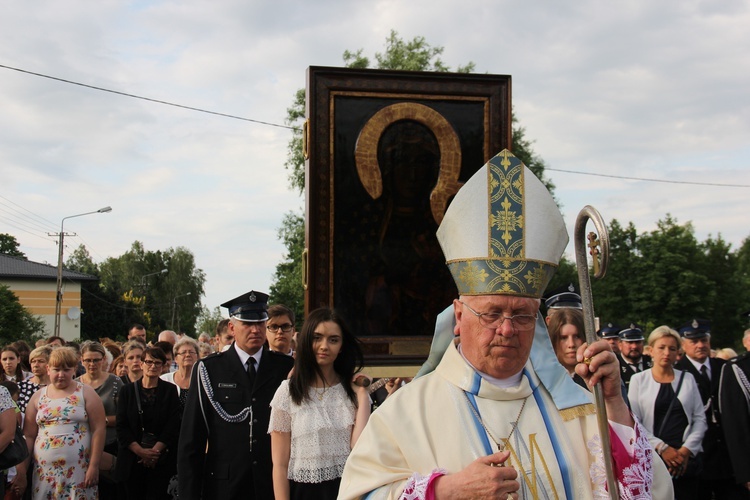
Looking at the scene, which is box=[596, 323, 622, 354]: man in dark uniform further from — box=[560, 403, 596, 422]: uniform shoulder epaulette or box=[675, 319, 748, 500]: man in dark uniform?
box=[560, 403, 596, 422]: uniform shoulder epaulette

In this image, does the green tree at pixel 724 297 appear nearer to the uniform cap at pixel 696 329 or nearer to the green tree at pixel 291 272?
the green tree at pixel 291 272

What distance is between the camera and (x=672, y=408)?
24.7ft

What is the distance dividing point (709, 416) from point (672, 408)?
0.68 m

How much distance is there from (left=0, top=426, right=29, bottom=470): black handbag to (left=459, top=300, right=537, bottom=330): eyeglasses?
4842mm

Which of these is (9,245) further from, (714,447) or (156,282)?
(714,447)

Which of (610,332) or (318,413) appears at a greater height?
(610,332)

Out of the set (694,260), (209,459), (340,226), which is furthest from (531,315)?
(694,260)

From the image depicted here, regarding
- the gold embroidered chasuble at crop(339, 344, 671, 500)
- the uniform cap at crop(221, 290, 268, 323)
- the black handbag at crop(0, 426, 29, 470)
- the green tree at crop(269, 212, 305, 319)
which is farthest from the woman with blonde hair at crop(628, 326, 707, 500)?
the green tree at crop(269, 212, 305, 319)

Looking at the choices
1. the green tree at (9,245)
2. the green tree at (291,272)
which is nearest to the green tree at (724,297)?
the green tree at (291,272)

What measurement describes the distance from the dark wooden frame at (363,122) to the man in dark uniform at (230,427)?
1577 mm

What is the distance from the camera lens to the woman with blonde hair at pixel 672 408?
750cm

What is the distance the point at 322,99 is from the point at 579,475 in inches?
194

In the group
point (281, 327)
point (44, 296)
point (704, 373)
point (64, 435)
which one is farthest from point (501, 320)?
point (44, 296)

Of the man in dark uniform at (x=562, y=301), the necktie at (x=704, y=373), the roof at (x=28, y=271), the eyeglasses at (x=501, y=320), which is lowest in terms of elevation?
the necktie at (x=704, y=373)
